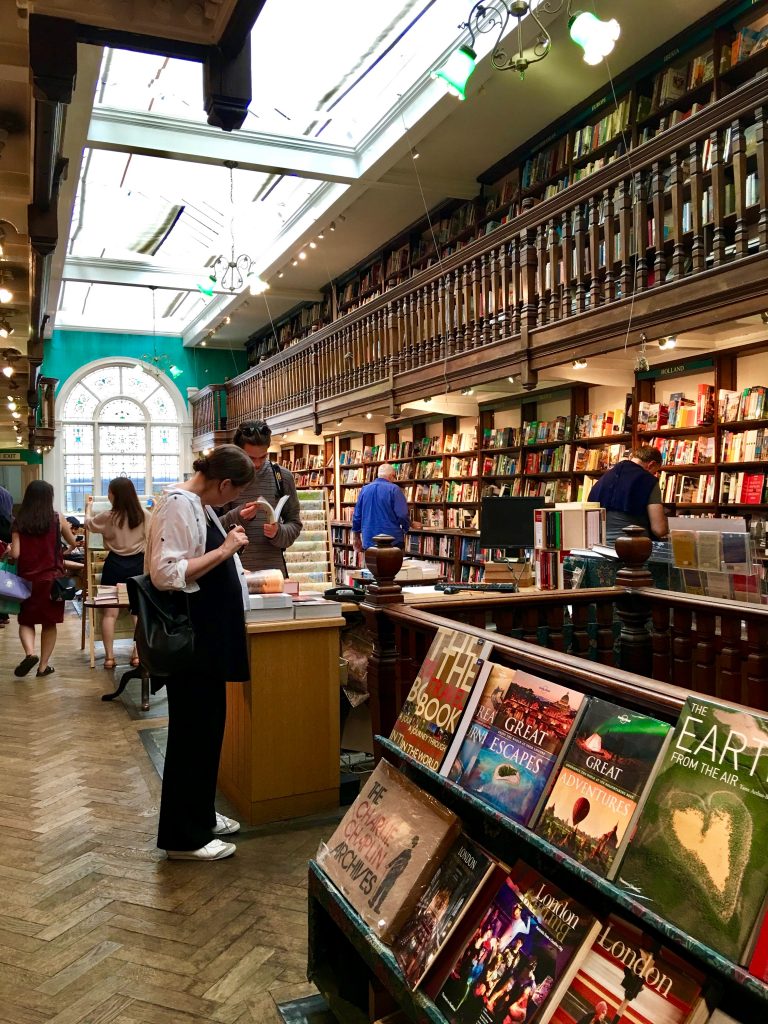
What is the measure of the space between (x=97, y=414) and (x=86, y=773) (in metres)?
13.3

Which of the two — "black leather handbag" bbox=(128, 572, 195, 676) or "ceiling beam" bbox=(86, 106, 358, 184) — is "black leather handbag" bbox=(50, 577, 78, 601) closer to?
"black leather handbag" bbox=(128, 572, 195, 676)

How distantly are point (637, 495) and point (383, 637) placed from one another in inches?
116

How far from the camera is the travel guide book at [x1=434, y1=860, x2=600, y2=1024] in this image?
47.6 inches

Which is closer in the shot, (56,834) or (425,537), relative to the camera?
(56,834)

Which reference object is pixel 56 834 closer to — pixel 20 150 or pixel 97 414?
pixel 20 150

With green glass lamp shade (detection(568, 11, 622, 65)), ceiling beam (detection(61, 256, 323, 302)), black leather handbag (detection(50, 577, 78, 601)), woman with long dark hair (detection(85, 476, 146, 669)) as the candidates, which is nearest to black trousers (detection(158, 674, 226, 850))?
woman with long dark hair (detection(85, 476, 146, 669))

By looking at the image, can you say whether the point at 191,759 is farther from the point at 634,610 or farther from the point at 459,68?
the point at 459,68

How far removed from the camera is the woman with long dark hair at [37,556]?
6063 millimetres

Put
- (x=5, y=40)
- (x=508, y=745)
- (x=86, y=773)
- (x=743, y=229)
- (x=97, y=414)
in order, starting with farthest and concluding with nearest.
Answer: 1. (x=97, y=414)
2. (x=743, y=229)
3. (x=86, y=773)
4. (x=5, y=40)
5. (x=508, y=745)

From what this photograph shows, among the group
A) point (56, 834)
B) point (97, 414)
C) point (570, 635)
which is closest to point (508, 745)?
point (570, 635)

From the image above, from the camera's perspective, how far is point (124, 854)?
9.68 feet

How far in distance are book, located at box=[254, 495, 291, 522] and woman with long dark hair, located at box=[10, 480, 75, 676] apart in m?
2.88

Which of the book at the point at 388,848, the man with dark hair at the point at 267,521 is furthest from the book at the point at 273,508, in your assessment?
the book at the point at 388,848

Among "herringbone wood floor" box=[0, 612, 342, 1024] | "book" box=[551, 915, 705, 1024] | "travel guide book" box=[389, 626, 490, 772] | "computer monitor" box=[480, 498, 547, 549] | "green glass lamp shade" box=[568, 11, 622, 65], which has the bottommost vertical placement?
"herringbone wood floor" box=[0, 612, 342, 1024]
